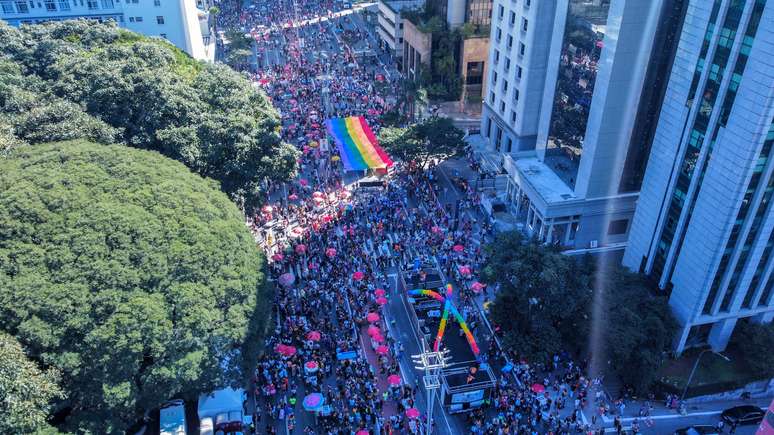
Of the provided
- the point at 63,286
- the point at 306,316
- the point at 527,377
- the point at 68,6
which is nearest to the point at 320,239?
the point at 306,316

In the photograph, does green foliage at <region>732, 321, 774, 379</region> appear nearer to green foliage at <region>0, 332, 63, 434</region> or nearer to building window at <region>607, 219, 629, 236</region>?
building window at <region>607, 219, 629, 236</region>

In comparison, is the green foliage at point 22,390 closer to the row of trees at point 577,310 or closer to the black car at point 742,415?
the row of trees at point 577,310

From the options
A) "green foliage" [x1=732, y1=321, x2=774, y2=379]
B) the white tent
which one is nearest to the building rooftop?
"green foliage" [x1=732, y1=321, x2=774, y2=379]

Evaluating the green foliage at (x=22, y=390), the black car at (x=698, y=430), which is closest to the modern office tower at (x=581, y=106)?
the black car at (x=698, y=430)

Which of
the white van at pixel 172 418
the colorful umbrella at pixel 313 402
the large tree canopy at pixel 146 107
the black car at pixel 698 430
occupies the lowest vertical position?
the black car at pixel 698 430

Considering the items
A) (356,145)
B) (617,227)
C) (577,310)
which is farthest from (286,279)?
(617,227)
